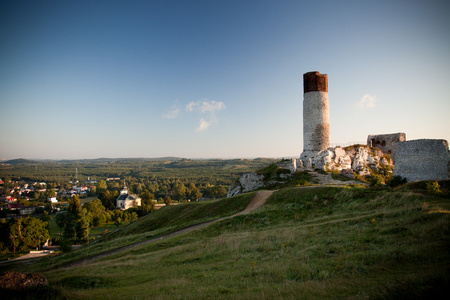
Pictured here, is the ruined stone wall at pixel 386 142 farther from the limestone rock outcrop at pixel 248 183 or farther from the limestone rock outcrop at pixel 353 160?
the limestone rock outcrop at pixel 248 183

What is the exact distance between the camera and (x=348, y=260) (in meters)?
7.30

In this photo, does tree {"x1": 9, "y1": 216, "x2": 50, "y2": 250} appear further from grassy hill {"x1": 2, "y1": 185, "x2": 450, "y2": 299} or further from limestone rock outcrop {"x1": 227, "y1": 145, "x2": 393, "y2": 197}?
grassy hill {"x1": 2, "y1": 185, "x2": 450, "y2": 299}

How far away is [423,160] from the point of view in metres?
21.4

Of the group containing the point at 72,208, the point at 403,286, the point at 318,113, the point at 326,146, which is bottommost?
the point at 72,208

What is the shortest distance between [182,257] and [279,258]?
15.4 ft

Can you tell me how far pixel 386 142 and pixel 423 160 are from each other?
15.2 meters

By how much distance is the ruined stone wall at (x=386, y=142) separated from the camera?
33969 millimetres

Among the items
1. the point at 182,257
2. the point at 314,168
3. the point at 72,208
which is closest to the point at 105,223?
the point at 72,208

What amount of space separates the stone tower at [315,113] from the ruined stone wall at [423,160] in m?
10.0

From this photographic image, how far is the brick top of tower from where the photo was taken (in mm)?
31734

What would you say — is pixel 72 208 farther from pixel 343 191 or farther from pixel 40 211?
pixel 343 191

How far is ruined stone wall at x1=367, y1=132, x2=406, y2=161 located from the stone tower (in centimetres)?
928

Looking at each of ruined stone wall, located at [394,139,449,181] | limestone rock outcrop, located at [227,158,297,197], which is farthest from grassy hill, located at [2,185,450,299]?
limestone rock outcrop, located at [227,158,297,197]

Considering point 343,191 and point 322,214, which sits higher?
point 343,191
